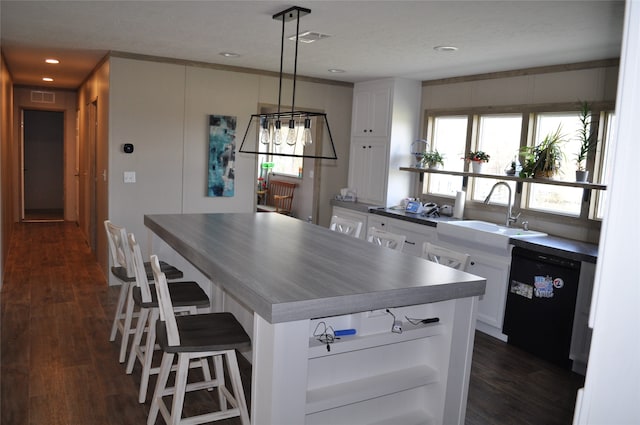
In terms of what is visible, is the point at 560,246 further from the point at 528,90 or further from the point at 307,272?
the point at 307,272

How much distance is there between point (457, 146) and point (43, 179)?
8.79 metres

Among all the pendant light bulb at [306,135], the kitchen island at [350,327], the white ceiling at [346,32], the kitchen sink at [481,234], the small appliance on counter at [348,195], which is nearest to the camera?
the kitchen island at [350,327]

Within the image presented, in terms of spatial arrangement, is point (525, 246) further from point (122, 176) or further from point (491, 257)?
point (122, 176)

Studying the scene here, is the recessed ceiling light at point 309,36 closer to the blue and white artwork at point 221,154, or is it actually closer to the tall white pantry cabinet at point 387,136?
the blue and white artwork at point 221,154

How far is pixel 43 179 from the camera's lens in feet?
35.1

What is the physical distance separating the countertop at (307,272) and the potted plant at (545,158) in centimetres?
208

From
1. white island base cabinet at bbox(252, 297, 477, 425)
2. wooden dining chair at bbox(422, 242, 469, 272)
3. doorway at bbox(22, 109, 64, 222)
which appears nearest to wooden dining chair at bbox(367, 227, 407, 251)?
wooden dining chair at bbox(422, 242, 469, 272)

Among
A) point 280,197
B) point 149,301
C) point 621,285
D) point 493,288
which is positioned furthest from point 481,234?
point 280,197

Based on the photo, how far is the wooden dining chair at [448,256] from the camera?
9.80ft

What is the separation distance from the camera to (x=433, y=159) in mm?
5859

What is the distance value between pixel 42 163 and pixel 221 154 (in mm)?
6590

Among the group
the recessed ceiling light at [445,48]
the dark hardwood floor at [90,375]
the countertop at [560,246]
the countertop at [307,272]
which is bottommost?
the dark hardwood floor at [90,375]

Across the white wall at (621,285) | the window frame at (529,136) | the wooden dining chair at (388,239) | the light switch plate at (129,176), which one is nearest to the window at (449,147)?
the window frame at (529,136)

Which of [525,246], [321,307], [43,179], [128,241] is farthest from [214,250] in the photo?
[43,179]
